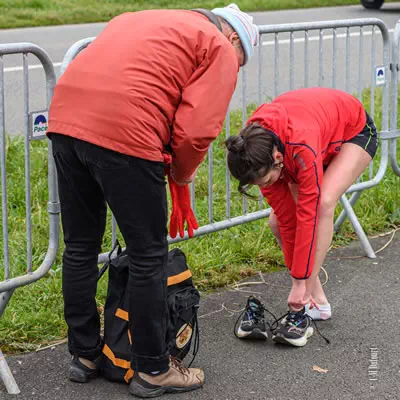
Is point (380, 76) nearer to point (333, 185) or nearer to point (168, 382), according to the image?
point (333, 185)

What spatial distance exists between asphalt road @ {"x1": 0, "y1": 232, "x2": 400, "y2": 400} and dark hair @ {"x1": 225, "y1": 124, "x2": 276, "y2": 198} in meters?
0.83

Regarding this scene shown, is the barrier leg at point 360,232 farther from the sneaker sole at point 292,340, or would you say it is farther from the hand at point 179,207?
the hand at point 179,207

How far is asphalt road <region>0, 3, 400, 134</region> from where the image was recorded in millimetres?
6680

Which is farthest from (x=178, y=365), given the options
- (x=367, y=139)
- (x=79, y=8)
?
(x=79, y=8)

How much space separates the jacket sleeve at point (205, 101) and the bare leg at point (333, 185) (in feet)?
3.07

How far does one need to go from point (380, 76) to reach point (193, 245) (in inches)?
60.8

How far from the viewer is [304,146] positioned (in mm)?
3820

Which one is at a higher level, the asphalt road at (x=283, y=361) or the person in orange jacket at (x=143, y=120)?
the person in orange jacket at (x=143, y=120)

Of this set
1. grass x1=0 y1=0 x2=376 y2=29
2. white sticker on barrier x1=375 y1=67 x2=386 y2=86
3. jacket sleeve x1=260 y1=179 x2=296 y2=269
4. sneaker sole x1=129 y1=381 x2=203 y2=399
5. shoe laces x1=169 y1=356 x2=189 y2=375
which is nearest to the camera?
sneaker sole x1=129 y1=381 x2=203 y2=399

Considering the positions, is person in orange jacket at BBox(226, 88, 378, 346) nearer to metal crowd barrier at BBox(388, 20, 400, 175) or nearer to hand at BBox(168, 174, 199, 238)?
hand at BBox(168, 174, 199, 238)

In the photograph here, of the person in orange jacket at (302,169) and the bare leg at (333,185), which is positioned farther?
the bare leg at (333,185)

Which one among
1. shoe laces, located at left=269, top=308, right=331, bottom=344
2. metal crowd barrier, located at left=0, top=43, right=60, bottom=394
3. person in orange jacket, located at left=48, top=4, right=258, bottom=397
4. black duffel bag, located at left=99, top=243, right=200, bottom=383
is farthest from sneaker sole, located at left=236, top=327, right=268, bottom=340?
metal crowd barrier, located at left=0, top=43, right=60, bottom=394

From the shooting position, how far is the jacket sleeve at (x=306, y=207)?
3.82m

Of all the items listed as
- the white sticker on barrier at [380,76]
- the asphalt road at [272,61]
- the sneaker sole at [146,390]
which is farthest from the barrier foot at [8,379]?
the white sticker on barrier at [380,76]
